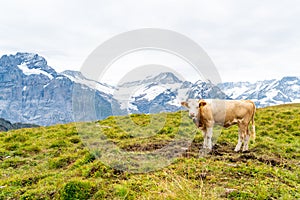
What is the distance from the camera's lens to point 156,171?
9.74 m

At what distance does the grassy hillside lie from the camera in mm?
7582

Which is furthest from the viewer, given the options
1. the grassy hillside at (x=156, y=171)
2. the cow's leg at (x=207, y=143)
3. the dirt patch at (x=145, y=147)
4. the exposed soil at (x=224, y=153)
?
the dirt patch at (x=145, y=147)

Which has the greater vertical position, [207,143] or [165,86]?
[165,86]

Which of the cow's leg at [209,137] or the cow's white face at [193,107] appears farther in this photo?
the cow's white face at [193,107]


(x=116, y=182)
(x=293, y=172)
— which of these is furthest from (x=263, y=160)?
(x=116, y=182)

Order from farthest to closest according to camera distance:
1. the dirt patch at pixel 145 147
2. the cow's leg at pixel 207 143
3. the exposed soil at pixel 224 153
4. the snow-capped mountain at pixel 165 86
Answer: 1. the snow-capped mountain at pixel 165 86
2. the dirt patch at pixel 145 147
3. the cow's leg at pixel 207 143
4. the exposed soil at pixel 224 153

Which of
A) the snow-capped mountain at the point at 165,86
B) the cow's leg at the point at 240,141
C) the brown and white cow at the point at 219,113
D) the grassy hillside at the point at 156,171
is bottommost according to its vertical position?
the grassy hillside at the point at 156,171

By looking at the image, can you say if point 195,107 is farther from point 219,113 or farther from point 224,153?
point 224,153

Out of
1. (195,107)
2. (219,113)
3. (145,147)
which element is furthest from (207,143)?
(145,147)

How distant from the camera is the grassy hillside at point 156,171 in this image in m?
7.58

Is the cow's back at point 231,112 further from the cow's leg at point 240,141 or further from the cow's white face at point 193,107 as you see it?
the cow's white face at point 193,107

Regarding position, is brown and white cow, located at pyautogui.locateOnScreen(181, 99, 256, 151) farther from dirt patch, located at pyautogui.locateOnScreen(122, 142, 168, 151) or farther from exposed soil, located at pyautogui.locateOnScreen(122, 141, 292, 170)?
dirt patch, located at pyautogui.locateOnScreen(122, 142, 168, 151)

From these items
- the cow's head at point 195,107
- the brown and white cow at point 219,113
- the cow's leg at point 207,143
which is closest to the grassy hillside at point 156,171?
the cow's leg at point 207,143

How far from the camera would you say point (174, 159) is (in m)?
10.7
